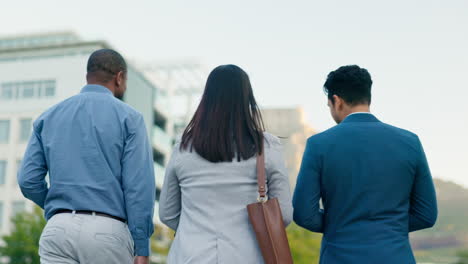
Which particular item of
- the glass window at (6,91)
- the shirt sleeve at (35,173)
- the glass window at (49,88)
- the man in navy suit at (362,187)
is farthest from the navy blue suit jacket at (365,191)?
the glass window at (6,91)

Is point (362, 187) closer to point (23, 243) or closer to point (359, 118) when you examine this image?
point (359, 118)

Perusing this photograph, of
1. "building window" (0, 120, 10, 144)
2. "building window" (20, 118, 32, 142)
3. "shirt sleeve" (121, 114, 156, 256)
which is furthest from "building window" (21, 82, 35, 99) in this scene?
"shirt sleeve" (121, 114, 156, 256)

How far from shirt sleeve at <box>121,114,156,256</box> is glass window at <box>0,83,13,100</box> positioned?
45.5 metres

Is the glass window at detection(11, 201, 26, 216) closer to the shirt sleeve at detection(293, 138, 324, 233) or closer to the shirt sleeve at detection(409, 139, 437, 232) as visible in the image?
the shirt sleeve at detection(293, 138, 324, 233)

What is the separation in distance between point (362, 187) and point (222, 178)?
741mm

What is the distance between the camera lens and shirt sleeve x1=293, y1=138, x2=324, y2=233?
3377mm

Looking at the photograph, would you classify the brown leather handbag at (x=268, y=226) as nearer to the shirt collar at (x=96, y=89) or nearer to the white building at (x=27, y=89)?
the shirt collar at (x=96, y=89)

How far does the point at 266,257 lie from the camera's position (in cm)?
305

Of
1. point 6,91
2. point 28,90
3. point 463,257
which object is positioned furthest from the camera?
point 463,257

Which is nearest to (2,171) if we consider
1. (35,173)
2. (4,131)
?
(4,131)

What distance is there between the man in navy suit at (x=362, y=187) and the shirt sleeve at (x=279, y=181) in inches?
8.1

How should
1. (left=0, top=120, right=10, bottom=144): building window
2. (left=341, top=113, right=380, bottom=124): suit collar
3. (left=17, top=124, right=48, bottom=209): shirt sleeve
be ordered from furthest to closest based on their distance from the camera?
(left=0, top=120, right=10, bottom=144): building window < (left=17, top=124, right=48, bottom=209): shirt sleeve < (left=341, top=113, right=380, bottom=124): suit collar

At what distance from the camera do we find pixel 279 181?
3.20m

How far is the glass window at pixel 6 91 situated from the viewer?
46.3m
